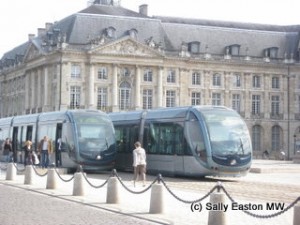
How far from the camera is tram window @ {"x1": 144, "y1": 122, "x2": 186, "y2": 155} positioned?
99.0 feet

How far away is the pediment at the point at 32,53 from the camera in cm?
8512

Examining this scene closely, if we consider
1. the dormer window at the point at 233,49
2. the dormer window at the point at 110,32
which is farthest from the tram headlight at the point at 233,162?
the dormer window at the point at 233,49

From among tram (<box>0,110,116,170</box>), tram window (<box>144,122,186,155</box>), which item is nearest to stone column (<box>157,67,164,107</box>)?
tram (<box>0,110,116,170</box>)

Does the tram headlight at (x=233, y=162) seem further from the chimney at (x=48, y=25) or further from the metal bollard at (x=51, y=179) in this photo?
the chimney at (x=48, y=25)

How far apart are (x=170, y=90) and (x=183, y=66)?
315cm

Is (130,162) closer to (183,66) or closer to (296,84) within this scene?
(183,66)

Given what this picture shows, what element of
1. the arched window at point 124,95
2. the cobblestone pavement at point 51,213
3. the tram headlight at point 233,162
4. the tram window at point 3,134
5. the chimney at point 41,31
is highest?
the chimney at point 41,31

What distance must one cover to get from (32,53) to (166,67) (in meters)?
16.7

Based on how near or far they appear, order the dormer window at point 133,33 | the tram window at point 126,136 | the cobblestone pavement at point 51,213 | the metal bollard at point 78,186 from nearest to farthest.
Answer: the cobblestone pavement at point 51,213 < the metal bollard at point 78,186 < the tram window at point 126,136 < the dormer window at point 133,33

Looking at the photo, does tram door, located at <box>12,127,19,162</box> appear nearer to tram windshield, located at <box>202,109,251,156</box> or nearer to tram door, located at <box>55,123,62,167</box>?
tram door, located at <box>55,123,62,167</box>

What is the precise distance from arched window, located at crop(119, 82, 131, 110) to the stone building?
11cm

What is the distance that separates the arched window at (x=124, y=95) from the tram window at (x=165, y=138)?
48.4 m

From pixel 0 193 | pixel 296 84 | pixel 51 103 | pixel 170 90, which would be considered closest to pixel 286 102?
pixel 296 84

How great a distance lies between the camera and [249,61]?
283 ft
